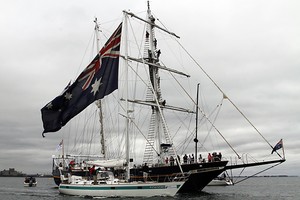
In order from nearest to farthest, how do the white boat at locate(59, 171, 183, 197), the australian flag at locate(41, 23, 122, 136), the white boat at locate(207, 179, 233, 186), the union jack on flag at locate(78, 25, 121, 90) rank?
the white boat at locate(59, 171, 183, 197)
the australian flag at locate(41, 23, 122, 136)
the union jack on flag at locate(78, 25, 121, 90)
the white boat at locate(207, 179, 233, 186)

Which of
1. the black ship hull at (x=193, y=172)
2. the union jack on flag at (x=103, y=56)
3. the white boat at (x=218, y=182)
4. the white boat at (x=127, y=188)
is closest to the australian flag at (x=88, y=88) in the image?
the union jack on flag at (x=103, y=56)

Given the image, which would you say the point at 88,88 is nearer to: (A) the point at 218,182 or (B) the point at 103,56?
(B) the point at 103,56

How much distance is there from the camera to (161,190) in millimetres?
31109

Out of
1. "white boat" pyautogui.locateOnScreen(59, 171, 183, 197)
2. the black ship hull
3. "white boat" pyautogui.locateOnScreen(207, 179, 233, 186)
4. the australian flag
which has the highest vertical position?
the australian flag

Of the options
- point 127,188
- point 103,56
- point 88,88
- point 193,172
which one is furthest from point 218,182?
point 103,56

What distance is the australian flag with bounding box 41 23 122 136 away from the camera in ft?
103

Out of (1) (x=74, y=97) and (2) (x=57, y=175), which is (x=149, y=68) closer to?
(1) (x=74, y=97)

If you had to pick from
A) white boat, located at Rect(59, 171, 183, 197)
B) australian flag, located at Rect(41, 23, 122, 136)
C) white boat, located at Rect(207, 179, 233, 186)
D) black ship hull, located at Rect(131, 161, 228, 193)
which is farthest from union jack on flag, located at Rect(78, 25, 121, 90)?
white boat, located at Rect(207, 179, 233, 186)

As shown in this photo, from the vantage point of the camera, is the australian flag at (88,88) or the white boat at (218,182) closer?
the australian flag at (88,88)

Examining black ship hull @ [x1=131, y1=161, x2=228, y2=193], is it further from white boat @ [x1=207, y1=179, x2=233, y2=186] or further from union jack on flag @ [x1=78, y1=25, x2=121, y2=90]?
white boat @ [x1=207, y1=179, x2=233, y2=186]

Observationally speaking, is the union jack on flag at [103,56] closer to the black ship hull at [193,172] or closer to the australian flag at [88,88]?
the australian flag at [88,88]

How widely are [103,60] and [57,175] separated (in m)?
34.1

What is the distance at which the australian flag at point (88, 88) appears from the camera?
3144cm

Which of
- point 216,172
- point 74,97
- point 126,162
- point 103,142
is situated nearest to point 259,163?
point 216,172
